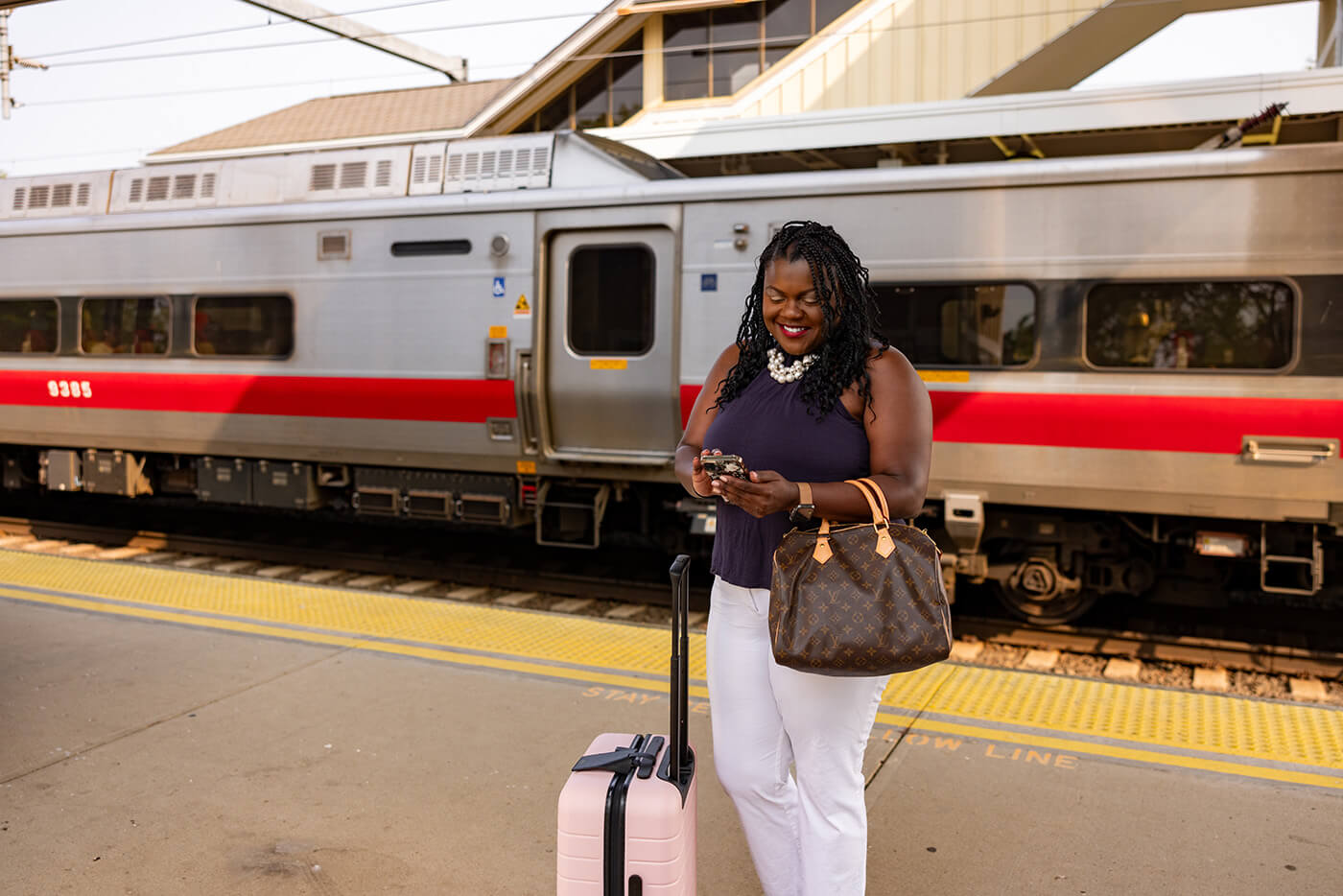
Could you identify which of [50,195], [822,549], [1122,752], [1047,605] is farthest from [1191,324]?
[50,195]

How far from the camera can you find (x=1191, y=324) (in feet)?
20.8

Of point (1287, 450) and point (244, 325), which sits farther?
point (244, 325)

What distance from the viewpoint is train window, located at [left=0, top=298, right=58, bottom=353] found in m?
9.82

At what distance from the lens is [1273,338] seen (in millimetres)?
6164

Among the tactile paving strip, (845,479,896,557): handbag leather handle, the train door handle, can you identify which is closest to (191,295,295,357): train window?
the tactile paving strip

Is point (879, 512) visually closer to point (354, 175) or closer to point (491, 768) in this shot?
point (491, 768)

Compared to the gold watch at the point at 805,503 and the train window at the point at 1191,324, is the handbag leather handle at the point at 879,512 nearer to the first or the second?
the gold watch at the point at 805,503

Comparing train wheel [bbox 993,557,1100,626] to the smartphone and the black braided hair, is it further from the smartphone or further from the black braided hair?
the smartphone

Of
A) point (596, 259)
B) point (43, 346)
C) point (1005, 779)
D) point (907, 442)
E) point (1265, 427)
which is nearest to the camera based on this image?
point (907, 442)

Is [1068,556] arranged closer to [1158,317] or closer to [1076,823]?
[1158,317]

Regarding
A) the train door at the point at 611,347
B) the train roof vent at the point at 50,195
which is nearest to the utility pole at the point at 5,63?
the train roof vent at the point at 50,195

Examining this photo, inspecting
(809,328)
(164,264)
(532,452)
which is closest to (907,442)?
(809,328)

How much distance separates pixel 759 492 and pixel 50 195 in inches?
379

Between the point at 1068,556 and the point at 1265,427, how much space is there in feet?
4.85
